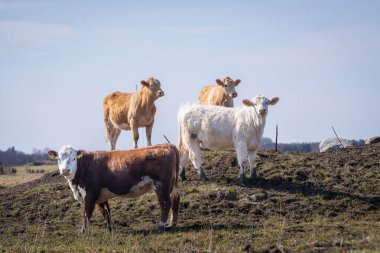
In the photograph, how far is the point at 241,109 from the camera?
22.5 metres

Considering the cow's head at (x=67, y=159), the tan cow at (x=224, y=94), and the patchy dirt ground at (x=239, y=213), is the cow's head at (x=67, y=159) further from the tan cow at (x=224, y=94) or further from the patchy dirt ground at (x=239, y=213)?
the tan cow at (x=224, y=94)

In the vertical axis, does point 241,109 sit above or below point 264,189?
above

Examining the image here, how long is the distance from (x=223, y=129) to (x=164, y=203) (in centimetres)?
602

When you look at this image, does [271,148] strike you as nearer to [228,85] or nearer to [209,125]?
[228,85]

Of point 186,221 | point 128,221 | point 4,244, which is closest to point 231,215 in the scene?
point 186,221

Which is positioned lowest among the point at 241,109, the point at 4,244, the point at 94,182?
the point at 4,244

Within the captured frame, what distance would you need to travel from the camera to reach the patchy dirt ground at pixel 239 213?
14.4 meters

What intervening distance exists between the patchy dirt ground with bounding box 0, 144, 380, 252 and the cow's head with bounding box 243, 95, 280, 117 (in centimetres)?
200

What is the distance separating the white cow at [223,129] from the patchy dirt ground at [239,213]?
0.78 metres

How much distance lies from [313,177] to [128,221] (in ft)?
20.6

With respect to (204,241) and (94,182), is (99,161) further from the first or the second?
(204,241)

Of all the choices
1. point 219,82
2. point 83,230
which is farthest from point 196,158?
point 219,82

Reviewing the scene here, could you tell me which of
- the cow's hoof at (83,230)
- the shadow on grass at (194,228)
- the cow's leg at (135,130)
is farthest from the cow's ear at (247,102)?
the cow's hoof at (83,230)

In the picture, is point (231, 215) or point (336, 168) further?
point (336, 168)
